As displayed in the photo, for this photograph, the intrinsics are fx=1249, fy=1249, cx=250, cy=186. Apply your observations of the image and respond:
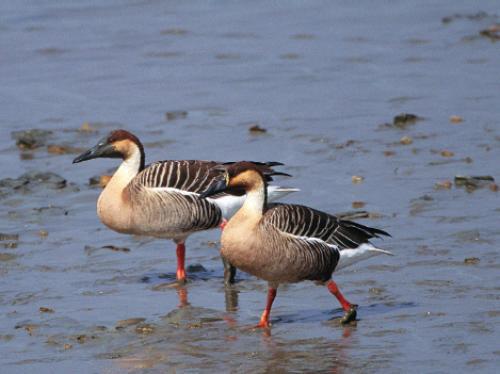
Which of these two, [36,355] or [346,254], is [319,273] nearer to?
[346,254]

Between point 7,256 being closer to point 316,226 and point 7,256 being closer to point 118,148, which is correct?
point 118,148

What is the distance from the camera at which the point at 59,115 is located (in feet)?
57.4

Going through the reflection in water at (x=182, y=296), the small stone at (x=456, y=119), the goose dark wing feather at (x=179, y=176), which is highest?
the goose dark wing feather at (x=179, y=176)

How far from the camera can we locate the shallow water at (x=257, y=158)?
30.8ft

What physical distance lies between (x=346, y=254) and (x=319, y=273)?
29 centimetres

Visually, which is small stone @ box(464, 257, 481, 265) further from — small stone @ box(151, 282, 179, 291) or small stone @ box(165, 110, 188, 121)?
small stone @ box(165, 110, 188, 121)

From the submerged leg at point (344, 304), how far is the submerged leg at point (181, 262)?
1854mm

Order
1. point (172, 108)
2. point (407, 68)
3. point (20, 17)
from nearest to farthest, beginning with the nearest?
1. point (172, 108)
2. point (407, 68)
3. point (20, 17)

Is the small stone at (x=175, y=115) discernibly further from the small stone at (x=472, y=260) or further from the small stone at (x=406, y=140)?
the small stone at (x=472, y=260)

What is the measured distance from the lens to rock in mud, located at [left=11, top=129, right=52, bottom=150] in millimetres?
16047

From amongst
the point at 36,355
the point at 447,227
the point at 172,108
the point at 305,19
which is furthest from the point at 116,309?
the point at 305,19

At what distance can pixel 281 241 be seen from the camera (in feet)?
31.9

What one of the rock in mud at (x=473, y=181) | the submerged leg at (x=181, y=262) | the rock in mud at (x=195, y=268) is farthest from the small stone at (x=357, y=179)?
the submerged leg at (x=181, y=262)

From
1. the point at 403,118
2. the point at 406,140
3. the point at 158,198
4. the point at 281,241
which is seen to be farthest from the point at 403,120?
the point at 281,241
